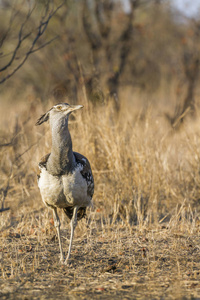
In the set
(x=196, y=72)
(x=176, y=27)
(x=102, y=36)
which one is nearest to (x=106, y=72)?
(x=102, y=36)

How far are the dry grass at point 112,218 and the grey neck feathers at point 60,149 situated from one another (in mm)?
964

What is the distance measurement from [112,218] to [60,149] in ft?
7.62

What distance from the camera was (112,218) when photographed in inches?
250

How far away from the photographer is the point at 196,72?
13281 millimetres

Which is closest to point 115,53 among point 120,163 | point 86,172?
point 120,163

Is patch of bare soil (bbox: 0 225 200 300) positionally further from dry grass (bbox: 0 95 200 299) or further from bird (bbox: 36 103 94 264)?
bird (bbox: 36 103 94 264)

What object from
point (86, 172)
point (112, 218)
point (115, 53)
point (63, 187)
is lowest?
point (112, 218)

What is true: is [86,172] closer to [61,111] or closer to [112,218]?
[61,111]

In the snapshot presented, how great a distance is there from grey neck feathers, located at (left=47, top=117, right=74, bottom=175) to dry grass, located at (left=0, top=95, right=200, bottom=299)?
0.96 metres

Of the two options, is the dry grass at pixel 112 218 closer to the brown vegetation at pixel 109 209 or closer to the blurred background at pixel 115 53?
the brown vegetation at pixel 109 209

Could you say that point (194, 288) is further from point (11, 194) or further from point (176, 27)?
point (176, 27)

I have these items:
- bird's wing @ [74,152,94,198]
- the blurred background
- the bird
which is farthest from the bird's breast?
the blurred background

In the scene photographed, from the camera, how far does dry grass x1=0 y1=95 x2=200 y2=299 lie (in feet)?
13.0

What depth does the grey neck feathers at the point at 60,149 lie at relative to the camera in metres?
4.27
